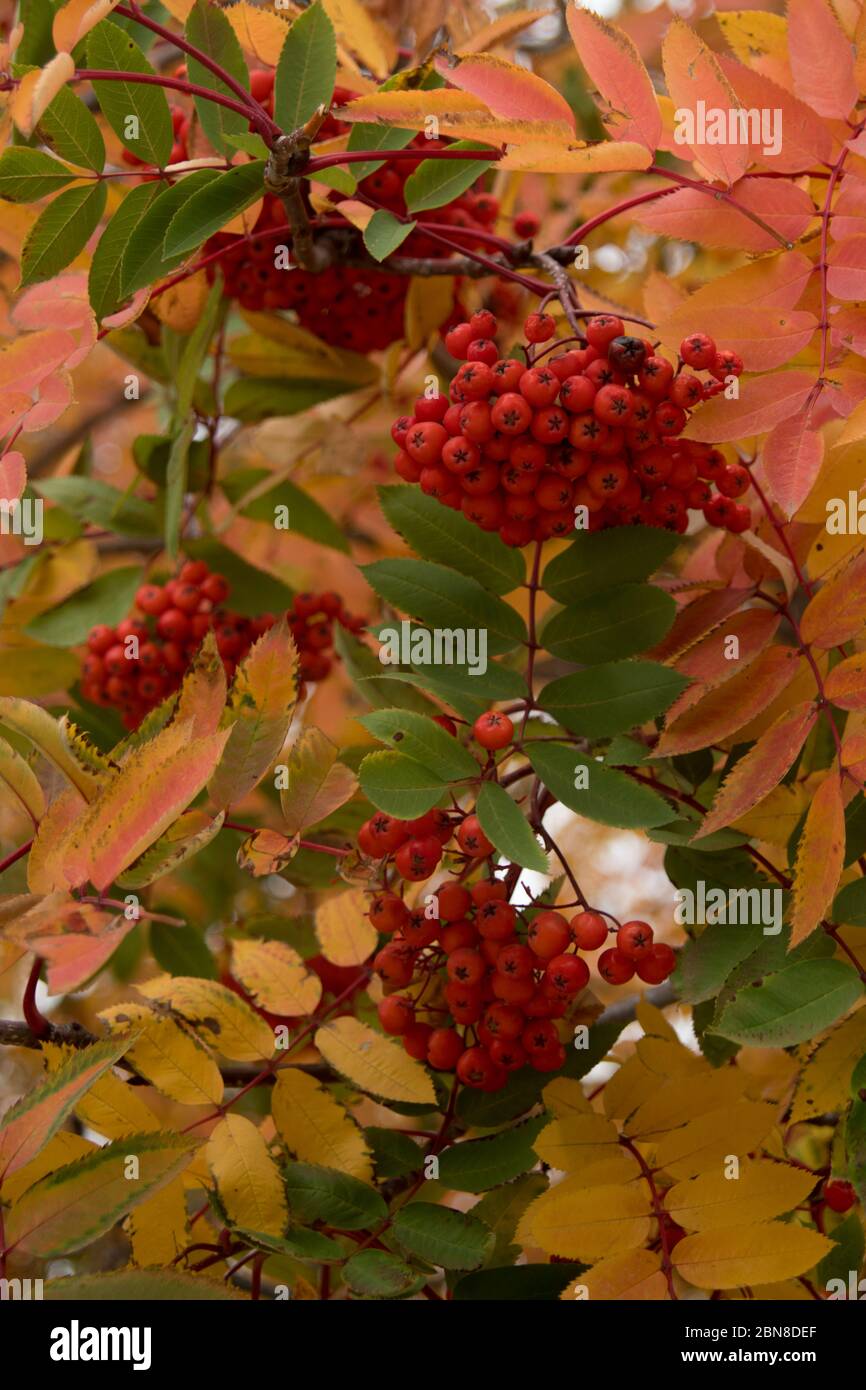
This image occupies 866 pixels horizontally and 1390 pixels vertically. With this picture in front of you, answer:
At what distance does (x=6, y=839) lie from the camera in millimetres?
2326

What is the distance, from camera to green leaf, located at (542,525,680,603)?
1279 millimetres

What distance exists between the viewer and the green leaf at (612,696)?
4.03 feet

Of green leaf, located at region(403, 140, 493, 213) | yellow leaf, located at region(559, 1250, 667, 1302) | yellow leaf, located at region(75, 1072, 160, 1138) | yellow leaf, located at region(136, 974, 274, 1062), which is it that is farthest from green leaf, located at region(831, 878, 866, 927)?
green leaf, located at region(403, 140, 493, 213)

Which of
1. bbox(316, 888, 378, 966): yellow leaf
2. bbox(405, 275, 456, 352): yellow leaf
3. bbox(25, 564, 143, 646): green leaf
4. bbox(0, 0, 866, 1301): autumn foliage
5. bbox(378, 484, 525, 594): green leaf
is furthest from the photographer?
bbox(25, 564, 143, 646): green leaf

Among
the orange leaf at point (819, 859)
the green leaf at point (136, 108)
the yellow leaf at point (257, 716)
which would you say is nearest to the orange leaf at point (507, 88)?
the green leaf at point (136, 108)

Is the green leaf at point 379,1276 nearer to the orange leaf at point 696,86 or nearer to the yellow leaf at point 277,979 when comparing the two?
the yellow leaf at point 277,979

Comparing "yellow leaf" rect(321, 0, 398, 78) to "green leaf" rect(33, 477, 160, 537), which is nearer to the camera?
"yellow leaf" rect(321, 0, 398, 78)

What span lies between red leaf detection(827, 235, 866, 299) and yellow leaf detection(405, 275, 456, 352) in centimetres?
62

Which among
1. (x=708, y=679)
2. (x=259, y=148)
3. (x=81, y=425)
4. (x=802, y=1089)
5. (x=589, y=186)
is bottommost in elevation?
(x=802, y=1089)

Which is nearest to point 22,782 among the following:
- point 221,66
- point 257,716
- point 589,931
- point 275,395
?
point 257,716

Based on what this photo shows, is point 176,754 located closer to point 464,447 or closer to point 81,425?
point 464,447

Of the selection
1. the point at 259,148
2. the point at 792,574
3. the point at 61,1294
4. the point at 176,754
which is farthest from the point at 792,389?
the point at 61,1294

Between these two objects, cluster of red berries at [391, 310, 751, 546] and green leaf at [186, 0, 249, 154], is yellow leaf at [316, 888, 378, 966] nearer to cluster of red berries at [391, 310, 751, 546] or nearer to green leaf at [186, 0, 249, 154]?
cluster of red berries at [391, 310, 751, 546]
